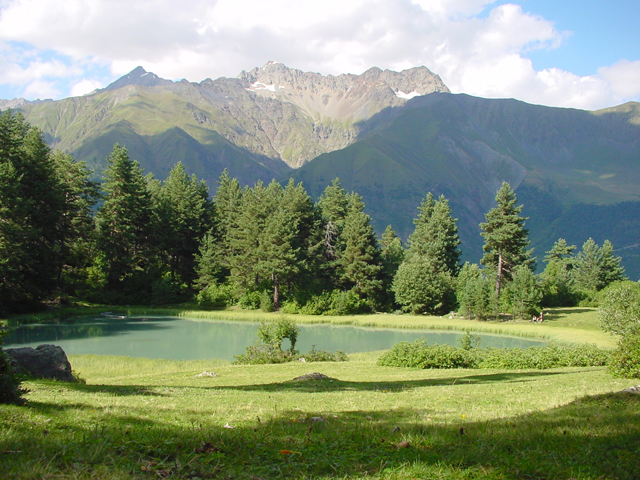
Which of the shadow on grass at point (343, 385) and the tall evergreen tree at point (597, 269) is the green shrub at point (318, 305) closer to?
the tall evergreen tree at point (597, 269)

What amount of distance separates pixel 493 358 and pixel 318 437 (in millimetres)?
15032

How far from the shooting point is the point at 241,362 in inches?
875

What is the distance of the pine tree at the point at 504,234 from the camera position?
5194 centimetres

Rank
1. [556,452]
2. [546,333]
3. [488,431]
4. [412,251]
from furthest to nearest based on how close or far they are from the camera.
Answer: [412,251], [546,333], [488,431], [556,452]

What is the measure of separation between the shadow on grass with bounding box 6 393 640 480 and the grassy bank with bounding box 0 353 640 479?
12mm

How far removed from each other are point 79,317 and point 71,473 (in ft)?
154

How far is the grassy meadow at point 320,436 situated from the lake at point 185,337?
18872mm

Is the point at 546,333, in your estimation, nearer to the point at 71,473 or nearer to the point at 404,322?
the point at 404,322

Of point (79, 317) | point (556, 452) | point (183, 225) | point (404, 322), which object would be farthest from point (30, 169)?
point (556, 452)

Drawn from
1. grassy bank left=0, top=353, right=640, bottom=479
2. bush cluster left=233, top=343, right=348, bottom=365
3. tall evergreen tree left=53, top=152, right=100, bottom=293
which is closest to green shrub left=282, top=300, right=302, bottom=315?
tall evergreen tree left=53, top=152, right=100, bottom=293

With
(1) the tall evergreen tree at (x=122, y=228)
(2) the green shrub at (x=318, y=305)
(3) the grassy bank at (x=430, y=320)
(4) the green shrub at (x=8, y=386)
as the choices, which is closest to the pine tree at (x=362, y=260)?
(2) the green shrub at (x=318, y=305)

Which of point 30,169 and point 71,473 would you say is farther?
point 30,169

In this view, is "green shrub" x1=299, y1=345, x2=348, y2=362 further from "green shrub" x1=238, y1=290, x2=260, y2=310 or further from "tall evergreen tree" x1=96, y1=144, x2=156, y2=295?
"tall evergreen tree" x1=96, y1=144, x2=156, y2=295

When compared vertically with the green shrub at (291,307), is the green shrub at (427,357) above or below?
above
